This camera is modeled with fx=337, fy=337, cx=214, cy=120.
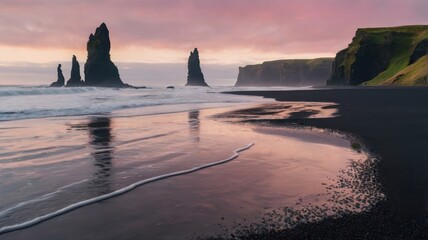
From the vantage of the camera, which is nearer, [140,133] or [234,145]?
[234,145]

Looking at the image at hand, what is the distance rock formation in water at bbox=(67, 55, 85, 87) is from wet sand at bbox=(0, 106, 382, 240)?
167m

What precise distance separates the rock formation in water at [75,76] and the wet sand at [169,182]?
548ft

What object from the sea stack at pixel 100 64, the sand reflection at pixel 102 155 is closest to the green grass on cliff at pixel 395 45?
the sea stack at pixel 100 64

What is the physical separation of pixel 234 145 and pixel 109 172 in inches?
249

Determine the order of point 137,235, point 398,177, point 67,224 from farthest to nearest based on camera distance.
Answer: point 398,177 < point 67,224 < point 137,235

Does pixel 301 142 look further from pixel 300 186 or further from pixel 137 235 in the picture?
pixel 137 235

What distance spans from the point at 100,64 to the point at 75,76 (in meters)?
15.9

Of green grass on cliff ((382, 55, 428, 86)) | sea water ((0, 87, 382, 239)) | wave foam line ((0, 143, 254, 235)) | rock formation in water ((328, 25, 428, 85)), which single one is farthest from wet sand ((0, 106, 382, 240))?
rock formation in water ((328, 25, 428, 85))

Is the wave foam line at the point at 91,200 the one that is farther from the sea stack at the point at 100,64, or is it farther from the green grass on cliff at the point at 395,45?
the sea stack at the point at 100,64

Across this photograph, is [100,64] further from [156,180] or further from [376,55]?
[156,180]

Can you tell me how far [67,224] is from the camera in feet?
21.2

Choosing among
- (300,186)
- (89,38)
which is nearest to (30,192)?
(300,186)

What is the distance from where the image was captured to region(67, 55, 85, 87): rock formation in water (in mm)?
171875

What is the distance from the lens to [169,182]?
9.39 meters
